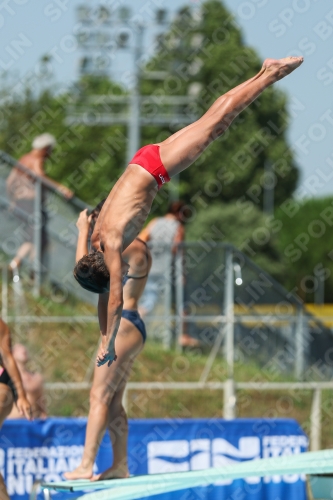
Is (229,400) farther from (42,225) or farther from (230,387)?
(42,225)

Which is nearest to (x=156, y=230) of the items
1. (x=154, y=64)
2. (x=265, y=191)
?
(x=154, y=64)

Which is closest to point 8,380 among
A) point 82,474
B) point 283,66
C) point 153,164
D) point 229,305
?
point 82,474

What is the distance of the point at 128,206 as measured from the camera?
5457mm

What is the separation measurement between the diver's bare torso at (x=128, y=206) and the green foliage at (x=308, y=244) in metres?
39.7

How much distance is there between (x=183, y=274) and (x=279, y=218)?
48.8 m

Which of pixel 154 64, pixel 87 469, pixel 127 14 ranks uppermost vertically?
pixel 154 64

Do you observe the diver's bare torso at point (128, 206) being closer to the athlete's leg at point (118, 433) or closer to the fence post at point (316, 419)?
the athlete's leg at point (118, 433)

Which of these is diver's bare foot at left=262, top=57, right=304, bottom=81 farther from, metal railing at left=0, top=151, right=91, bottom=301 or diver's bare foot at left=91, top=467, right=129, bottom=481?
metal railing at left=0, top=151, right=91, bottom=301

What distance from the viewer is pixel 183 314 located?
1021 centimetres

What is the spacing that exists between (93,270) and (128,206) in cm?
46

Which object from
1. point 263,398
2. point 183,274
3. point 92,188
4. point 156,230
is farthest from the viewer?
point 92,188

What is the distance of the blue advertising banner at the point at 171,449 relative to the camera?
303 inches

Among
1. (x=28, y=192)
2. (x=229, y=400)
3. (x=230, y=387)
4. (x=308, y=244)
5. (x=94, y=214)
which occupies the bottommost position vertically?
(x=229, y=400)

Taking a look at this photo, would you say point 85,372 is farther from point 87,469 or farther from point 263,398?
point 87,469
